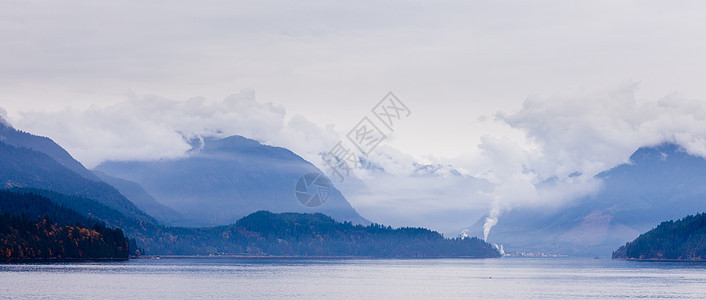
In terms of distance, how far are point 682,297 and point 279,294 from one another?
7744 cm

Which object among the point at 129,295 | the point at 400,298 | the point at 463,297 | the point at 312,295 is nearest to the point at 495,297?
the point at 463,297

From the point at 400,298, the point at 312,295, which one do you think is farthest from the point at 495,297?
the point at 312,295

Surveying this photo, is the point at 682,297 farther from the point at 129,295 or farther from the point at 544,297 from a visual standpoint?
the point at 129,295

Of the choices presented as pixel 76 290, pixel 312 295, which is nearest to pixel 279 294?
pixel 312 295

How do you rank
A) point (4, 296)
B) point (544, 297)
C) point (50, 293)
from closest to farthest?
point (4, 296) < point (50, 293) < point (544, 297)

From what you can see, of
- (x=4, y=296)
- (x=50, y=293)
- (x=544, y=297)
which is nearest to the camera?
(x=4, y=296)

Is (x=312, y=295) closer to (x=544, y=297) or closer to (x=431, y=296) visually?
(x=431, y=296)

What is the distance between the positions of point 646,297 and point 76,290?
109m

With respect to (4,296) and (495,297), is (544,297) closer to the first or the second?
(495,297)

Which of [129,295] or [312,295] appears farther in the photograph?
[312,295]

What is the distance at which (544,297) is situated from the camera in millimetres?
197375

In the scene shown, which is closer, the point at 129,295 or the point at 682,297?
the point at 129,295

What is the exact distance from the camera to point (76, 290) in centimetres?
19325

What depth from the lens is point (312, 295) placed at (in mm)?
198375
